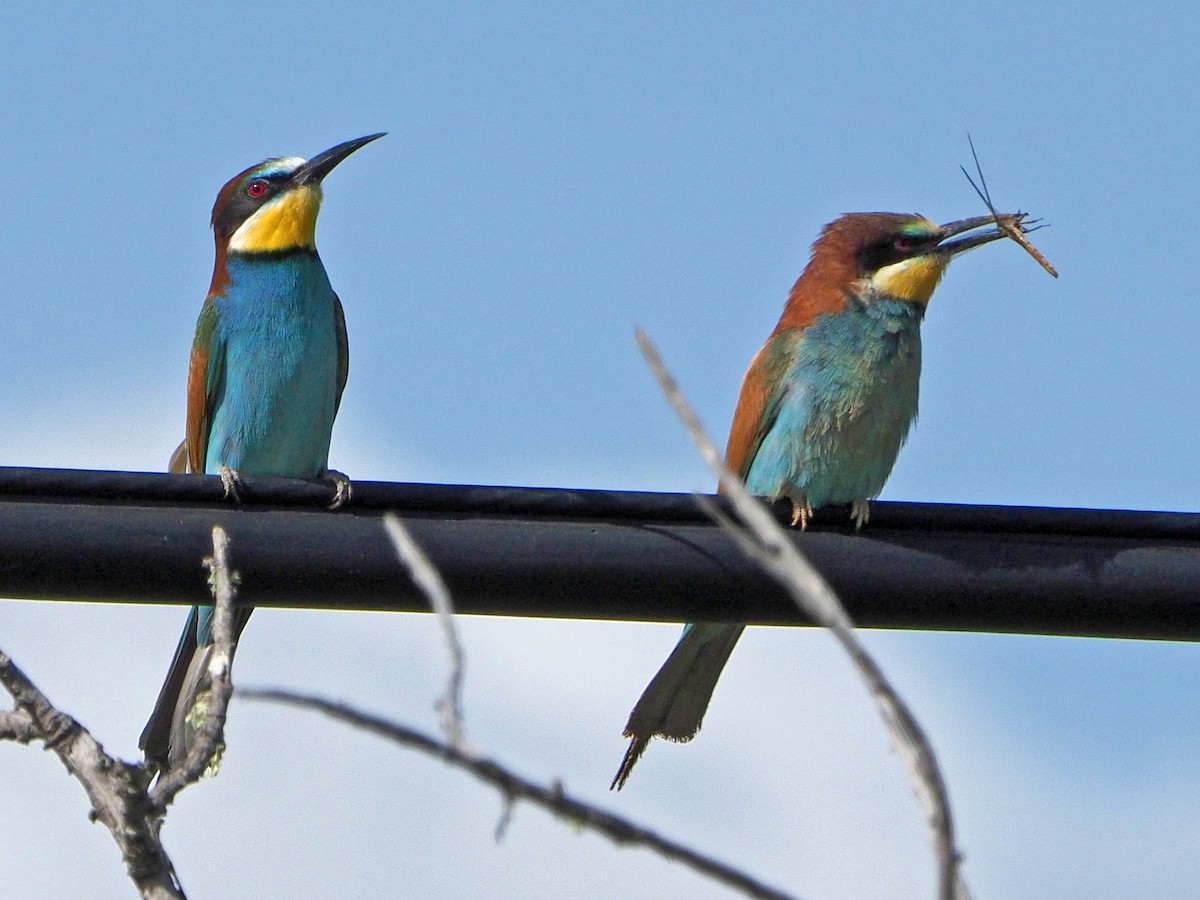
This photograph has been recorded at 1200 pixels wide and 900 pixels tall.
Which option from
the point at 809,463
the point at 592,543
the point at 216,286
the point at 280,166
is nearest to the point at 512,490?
the point at 592,543

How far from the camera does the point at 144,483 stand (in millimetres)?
2752

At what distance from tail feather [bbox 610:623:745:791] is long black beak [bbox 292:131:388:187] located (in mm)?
2147

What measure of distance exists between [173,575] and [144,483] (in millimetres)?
152

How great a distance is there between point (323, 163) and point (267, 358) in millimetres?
849

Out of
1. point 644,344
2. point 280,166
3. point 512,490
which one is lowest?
point 644,344

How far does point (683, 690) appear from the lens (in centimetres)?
395

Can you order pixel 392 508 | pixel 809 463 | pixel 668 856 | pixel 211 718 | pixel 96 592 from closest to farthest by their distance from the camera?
pixel 668 856
pixel 211 718
pixel 96 592
pixel 392 508
pixel 809 463

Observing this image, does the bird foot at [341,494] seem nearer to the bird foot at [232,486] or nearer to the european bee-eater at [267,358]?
the bird foot at [232,486]

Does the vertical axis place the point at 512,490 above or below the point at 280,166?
below

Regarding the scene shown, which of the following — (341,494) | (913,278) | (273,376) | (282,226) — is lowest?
(341,494)

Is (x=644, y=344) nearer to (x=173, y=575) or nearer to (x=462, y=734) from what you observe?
(x=462, y=734)

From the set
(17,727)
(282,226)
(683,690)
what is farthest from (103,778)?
(282,226)

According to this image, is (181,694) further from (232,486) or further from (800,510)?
(800,510)

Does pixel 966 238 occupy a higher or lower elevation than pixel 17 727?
higher
